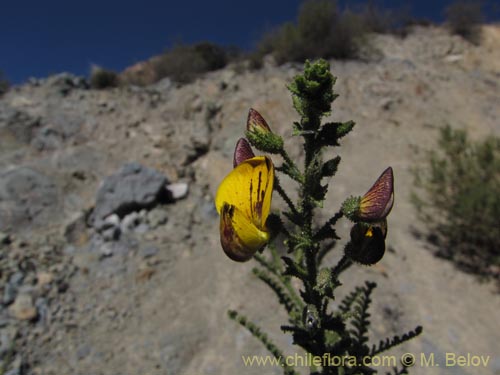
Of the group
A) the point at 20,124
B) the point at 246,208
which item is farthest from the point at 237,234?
the point at 20,124

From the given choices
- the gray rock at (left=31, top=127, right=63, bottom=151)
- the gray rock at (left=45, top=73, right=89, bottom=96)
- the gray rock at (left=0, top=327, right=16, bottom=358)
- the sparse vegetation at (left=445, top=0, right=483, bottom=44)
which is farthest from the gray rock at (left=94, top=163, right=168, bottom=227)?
the sparse vegetation at (left=445, top=0, right=483, bottom=44)

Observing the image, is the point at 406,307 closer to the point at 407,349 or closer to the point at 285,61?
the point at 407,349

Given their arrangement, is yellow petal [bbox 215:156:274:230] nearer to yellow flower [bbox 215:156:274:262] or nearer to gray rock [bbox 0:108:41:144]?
yellow flower [bbox 215:156:274:262]

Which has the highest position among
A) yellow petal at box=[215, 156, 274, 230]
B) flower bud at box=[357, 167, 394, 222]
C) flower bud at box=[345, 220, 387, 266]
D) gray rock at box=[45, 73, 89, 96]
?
gray rock at box=[45, 73, 89, 96]

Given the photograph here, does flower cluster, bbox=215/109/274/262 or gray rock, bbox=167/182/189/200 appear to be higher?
gray rock, bbox=167/182/189/200

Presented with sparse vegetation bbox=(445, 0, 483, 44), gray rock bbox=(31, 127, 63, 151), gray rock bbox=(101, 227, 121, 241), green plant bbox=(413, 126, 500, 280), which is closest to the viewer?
gray rock bbox=(101, 227, 121, 241)

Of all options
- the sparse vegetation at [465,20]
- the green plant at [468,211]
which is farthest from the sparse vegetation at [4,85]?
the sparse vegetation at [465,20]
